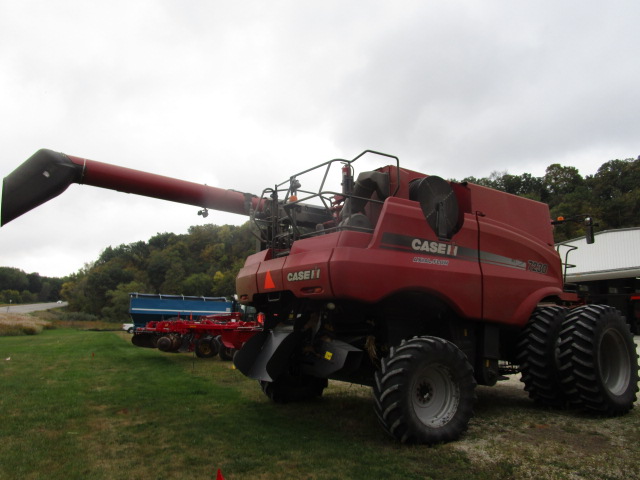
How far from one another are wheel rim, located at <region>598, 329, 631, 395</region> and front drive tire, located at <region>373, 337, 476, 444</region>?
2864mm

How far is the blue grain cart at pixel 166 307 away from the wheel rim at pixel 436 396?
13272mm

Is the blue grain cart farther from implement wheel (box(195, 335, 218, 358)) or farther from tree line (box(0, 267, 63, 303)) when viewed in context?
tree line (box(0, 267, 63, 303))

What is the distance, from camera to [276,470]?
14.0 feet

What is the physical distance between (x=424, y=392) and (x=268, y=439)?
1.78 metres

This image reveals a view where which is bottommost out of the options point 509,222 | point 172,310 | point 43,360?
point 43,360

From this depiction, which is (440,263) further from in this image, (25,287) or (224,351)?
(25,287)

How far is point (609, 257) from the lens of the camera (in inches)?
1131

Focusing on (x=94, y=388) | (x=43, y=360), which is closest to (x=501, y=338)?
(x=94, y=388)

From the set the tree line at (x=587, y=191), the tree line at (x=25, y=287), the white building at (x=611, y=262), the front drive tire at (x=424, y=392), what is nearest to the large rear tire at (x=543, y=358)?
the front drive tire at (x=424, y=392)

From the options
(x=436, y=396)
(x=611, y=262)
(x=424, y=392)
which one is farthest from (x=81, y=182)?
(x=611, y=262)

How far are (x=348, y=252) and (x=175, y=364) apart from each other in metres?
9.58

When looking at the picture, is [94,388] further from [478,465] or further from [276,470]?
[478,465]

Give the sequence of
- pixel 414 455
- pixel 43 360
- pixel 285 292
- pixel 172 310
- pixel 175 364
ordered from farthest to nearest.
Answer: pixel 172 310 < pixel 43 360 < pixel 175 364 < pixel 285 292 < pixel 414 455

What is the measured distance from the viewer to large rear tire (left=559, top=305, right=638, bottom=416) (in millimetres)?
6305
